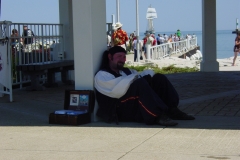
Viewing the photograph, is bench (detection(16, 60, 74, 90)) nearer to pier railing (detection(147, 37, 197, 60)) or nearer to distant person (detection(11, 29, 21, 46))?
distant person (detection(11, 29, 21, 46))

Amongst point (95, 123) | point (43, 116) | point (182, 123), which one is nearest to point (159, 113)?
point (182, 123)

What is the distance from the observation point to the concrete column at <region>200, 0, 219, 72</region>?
16.5 m

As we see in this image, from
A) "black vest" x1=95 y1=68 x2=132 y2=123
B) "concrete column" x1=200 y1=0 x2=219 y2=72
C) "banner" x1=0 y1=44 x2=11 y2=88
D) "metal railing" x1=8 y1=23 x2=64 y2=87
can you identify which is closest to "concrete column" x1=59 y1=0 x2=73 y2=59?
"metal railing" x1=8 y1=23 x2=64 y2=87

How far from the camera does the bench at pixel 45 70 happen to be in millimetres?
11829

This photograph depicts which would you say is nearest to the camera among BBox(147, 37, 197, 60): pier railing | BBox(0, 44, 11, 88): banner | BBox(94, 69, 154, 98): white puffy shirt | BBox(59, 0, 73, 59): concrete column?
BBox(94, 69, 154, 98): white puffy shirt

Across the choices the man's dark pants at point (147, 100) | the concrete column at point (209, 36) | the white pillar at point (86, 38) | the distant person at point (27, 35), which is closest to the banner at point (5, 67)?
the distant person at point (27, 35)

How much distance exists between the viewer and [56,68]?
42.6 ft

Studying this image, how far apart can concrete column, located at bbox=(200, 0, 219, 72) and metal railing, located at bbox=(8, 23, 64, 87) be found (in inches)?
202

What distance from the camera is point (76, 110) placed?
837 centimetres
